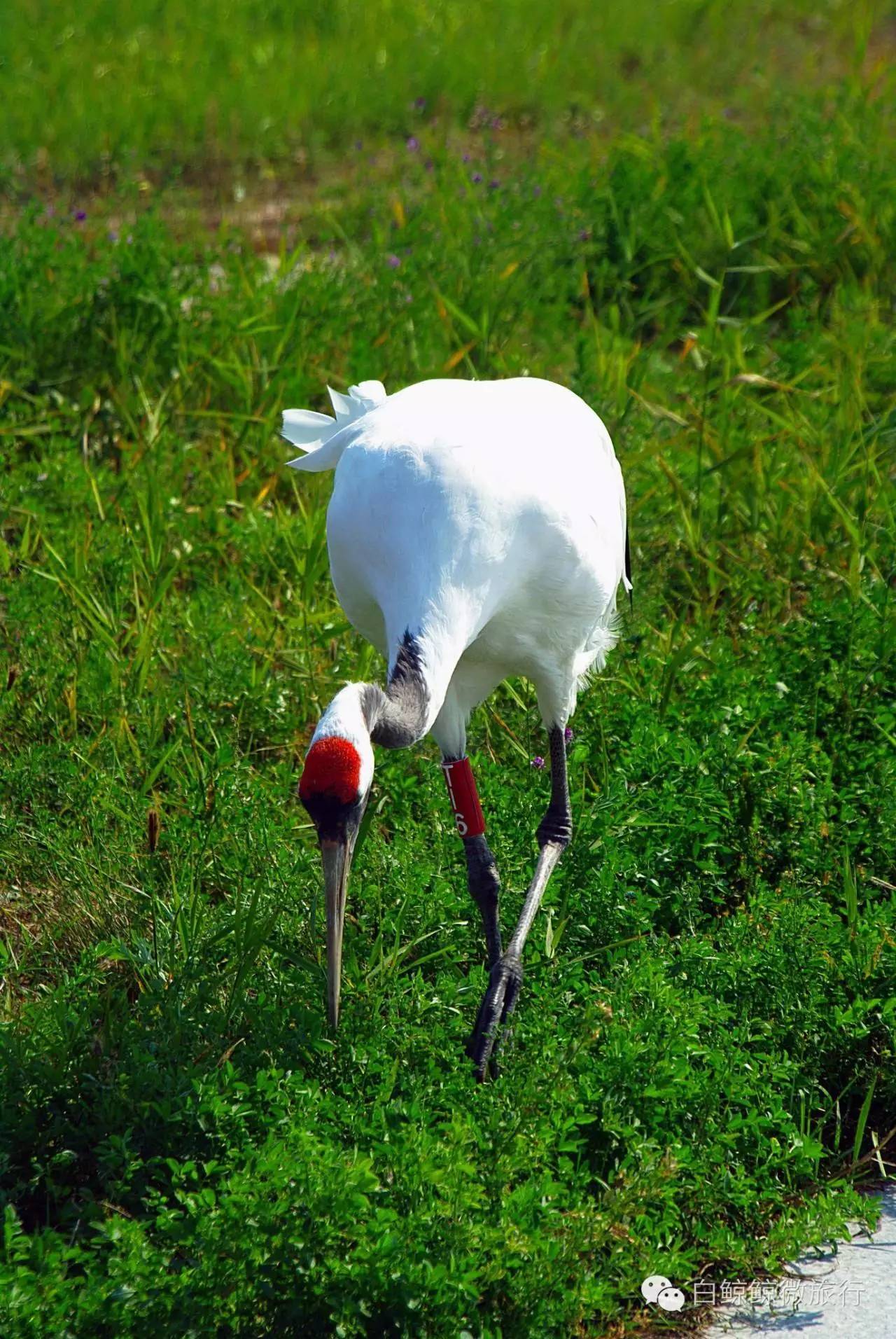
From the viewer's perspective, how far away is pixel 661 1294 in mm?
2676

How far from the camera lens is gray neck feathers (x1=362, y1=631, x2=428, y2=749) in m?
2.83

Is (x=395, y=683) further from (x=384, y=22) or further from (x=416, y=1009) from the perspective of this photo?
(x=384, y=22)

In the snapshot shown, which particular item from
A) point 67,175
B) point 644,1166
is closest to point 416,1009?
point 644,1166

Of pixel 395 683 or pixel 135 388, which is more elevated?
pixel 395 683

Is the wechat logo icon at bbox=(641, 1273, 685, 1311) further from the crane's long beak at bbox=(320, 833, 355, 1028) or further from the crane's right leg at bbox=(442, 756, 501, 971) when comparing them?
the crane's right leg at bbox=(442, 756, 501, 971)

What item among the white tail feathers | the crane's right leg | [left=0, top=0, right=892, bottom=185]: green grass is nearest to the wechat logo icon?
the crane's right leg

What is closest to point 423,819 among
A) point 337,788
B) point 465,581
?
point 465,581

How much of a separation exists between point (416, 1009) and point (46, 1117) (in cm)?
78

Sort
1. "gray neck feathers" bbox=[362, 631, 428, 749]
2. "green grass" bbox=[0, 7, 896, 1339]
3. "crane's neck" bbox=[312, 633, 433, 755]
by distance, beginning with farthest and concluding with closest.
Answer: "gray neck feathers" bbox=[362, 631, 428, 749], "crane's neck" bbox=[312, 633, 433, 755], "green grass" bbox=[0, 7, 896, 1339]

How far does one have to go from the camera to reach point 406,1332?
7.96ft

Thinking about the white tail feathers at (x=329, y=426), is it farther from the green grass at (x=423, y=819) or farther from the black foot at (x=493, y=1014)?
the black foot at (x=493, y=1014)

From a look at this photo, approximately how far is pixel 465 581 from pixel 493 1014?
3.23 ft

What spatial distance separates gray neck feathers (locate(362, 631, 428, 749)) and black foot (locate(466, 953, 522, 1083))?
0.72 m

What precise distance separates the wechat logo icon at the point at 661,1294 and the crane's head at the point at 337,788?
31.1 inches
